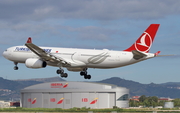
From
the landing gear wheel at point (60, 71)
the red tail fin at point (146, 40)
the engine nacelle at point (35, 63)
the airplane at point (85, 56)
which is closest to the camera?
the airplane at point (85, 56)

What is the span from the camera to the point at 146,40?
71312 mm

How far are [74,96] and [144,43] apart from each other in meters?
42.3

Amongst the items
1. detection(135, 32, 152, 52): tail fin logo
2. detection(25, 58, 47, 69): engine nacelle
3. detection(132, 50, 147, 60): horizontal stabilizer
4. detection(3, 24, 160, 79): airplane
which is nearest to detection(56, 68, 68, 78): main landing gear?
detection(3, 24, 160, 79): airplane

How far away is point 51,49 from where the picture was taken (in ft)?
245

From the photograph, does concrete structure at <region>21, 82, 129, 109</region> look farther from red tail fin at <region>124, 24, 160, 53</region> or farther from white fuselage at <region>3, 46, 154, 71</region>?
red tail fin at <region>124, 24, 160, 53</region>

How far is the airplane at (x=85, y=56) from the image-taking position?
6962cm

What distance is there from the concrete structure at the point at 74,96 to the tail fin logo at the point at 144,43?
37377 mm

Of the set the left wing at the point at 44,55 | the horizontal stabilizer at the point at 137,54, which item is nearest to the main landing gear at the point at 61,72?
the left wing at the point at 44,55

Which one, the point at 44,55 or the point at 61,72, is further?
the point at 61,72

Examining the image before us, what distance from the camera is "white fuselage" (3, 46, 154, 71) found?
2756 inches

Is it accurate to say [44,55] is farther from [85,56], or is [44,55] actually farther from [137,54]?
[137,54]

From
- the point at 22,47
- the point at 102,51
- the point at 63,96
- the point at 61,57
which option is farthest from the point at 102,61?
the point at 63,96

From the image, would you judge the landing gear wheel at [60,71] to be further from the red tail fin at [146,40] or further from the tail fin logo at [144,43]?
the tail fin logo at [144,43]

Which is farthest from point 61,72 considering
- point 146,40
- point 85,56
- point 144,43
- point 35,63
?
point 146,40
